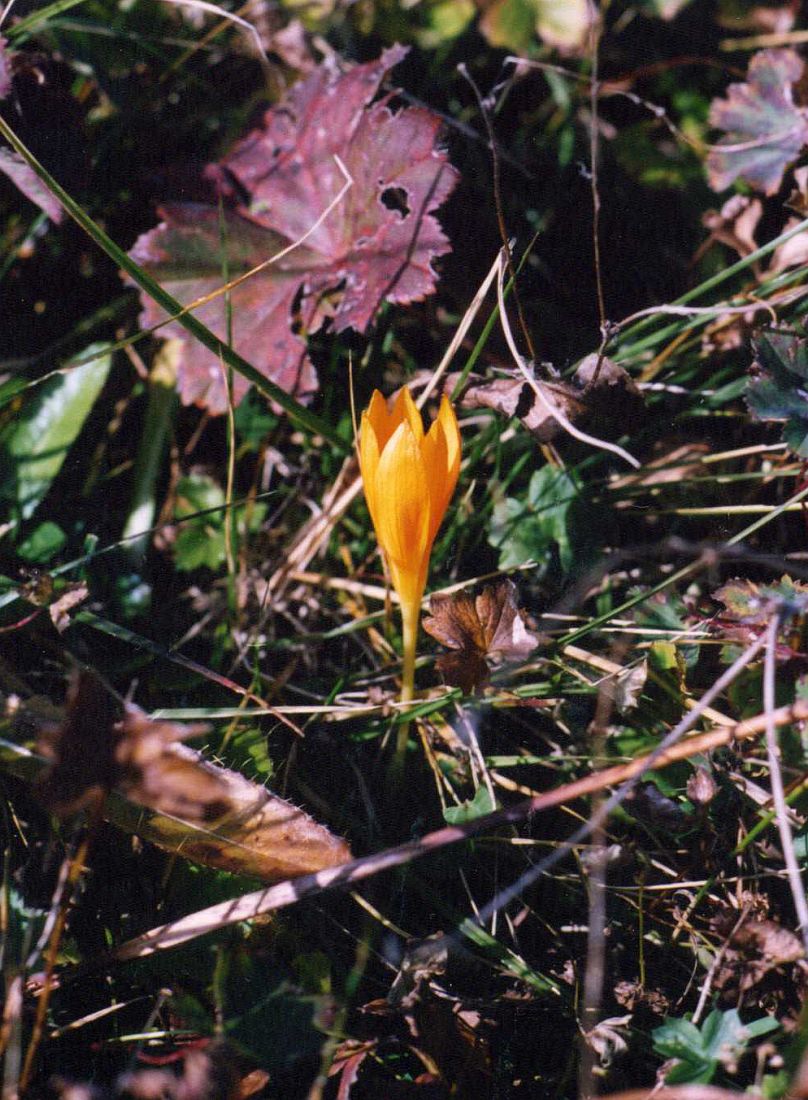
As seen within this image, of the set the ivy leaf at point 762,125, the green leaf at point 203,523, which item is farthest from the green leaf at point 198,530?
the ivy leaf at point 762,125

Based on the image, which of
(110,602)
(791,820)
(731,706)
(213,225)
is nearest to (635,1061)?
(791,820)

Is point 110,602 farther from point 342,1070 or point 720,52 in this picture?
point 720,52

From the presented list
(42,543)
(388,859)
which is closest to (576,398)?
(388,859)

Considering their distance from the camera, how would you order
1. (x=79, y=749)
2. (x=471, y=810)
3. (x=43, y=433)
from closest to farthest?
(x=79, y=749) → (x=471, y=810) → (x=43, y=433)

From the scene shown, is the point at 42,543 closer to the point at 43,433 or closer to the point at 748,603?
the point at 43,433

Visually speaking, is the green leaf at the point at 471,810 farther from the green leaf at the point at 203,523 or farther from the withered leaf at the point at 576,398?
the green leaf at the point at 203,523

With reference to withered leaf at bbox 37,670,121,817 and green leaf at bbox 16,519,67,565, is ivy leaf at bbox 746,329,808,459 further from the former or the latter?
green leaf at bbox 16,519,67,565
